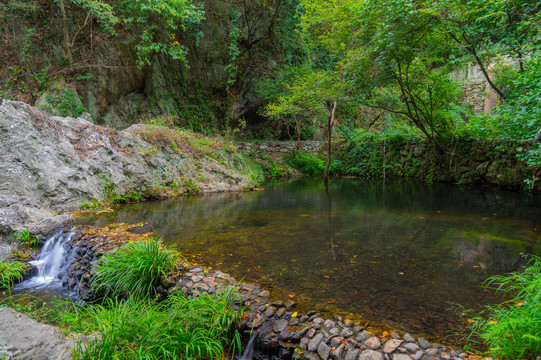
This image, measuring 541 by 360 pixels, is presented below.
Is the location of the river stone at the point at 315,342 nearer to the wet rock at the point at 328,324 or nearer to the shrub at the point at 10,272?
the wet rock at the point at 328,324

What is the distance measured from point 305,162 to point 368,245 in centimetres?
1309

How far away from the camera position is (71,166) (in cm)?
686

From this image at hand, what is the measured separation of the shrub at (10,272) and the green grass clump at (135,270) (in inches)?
48.7

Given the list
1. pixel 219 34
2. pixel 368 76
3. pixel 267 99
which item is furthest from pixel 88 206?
pixel 219 34

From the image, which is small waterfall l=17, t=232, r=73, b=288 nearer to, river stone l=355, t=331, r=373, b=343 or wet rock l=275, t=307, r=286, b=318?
wet rock l=275, t=307, r=286, b=318

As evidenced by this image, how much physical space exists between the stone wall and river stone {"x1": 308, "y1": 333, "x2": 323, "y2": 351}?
14994 mm

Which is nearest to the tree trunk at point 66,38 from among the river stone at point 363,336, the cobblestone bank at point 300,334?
the cobblestone bank at point 300,334

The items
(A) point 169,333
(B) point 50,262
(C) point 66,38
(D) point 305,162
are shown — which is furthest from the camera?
(D) point 305,162

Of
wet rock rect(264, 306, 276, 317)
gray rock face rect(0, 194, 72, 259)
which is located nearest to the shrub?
gray rock face rect(0, 194, 72, 259)

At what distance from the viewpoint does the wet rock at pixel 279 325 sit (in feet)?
7.38

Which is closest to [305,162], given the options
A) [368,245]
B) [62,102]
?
[62,102]

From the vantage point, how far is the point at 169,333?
2193mm

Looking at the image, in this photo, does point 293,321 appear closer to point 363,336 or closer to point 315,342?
point 315,342

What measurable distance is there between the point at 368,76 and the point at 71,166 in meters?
8.85
